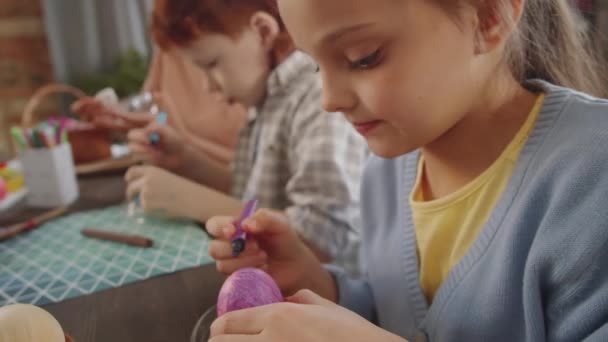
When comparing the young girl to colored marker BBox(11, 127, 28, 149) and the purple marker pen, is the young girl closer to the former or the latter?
the purple marker pen

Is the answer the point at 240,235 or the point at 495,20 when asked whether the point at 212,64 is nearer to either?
the point at 240,235

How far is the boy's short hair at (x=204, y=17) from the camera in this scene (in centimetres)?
94

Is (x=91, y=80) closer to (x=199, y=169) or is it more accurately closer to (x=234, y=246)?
(x=199, y=169)

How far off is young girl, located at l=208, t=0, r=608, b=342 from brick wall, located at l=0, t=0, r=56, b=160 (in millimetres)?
2863

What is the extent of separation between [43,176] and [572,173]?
3.23ft

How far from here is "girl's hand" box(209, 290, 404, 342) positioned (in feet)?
1.30

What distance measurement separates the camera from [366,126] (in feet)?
1.58

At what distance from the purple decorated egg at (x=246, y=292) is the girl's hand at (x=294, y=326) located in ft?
0.14

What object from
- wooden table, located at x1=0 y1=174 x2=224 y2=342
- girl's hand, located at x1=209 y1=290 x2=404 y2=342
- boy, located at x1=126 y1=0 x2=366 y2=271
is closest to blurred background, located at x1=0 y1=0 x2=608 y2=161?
boy, located at x1=126 y1=0 x2=366 y2=271

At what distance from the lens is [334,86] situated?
1.50 ft

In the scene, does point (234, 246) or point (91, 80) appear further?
point (91, 80)

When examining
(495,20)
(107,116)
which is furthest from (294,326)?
(107,116)

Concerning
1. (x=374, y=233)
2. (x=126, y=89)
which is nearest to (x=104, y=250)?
(x=374, y=233)

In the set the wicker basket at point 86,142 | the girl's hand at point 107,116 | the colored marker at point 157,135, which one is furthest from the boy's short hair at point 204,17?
the wicker basket at point 86,142
